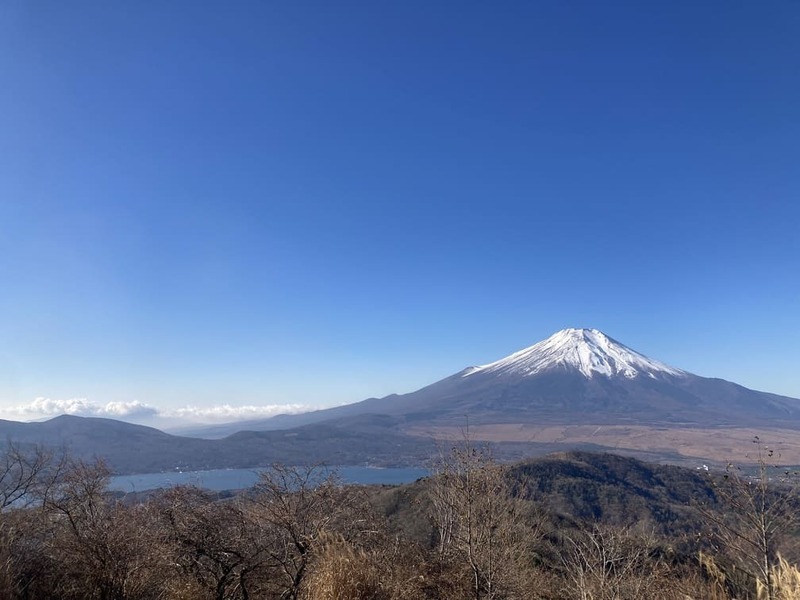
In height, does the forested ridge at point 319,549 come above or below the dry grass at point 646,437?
above

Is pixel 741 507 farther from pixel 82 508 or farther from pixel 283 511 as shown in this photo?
pixel 82 508

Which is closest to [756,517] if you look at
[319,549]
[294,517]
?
[319,549]

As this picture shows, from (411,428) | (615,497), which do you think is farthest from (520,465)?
(411,428)

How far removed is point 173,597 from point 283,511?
171 centimetres

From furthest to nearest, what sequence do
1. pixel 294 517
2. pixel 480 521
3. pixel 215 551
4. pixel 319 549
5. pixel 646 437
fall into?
pixel 646 437
pixel 480 521
pixel 294 517
pixel 215 551
pixel 319 549

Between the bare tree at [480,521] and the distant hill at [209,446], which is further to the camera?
the distant hill at [209,446]

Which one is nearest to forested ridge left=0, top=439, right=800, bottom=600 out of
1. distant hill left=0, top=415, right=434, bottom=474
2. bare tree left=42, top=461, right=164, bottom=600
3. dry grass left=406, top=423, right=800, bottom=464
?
bare tree left=42, top=461, right=164, bottom=600

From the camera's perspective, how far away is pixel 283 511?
7.07 metres

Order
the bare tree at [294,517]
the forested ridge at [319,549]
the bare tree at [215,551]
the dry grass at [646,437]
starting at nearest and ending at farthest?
the forested ridge at [319,549], the bare tree at [215,551], the bare tree at [294,517], the dry grass at [646,437]

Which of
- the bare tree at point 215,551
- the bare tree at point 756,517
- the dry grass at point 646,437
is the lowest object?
the dry grass at point 646,437

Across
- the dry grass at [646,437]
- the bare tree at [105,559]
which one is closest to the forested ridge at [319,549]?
the bare tree at [105,559]

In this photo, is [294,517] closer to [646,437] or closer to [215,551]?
[215,551]

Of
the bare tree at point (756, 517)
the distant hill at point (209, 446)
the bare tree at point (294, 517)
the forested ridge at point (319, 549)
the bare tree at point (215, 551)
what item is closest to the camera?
the bare tree at point (756, 517)

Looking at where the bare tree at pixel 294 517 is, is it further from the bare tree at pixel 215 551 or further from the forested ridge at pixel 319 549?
the bare tree at pixel 215 551
